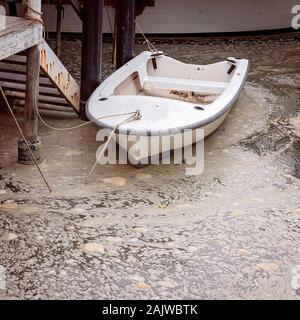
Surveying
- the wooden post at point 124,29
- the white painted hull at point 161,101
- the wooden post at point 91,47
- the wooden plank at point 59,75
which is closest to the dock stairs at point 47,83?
the wooden plank at point 59,75

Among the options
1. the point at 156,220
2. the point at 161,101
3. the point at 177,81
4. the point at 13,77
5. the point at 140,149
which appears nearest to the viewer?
the point at 156,220

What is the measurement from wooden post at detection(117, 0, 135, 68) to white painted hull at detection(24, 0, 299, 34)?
14.6ft

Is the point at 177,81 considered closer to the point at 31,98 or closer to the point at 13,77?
the point at 13,77

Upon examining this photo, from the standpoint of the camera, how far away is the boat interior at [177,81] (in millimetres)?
7367

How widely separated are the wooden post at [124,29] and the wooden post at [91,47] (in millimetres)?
1155

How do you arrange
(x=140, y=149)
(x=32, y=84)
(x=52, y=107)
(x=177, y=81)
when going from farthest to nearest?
(x=52, y=107)
(x=177, y=81)
(x=32, y=84)
(x=140, y=149)

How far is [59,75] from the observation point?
6766 millimetres

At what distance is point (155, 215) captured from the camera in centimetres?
506

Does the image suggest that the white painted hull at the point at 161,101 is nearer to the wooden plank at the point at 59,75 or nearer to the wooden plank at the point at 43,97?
the wooden plank at the point at 59,75

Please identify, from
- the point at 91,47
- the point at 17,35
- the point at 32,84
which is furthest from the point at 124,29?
the point at 17,35

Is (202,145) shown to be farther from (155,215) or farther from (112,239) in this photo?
(112,239)

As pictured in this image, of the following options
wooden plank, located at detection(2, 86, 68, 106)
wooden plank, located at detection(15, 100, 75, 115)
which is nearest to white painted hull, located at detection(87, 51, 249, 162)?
wooden plank, located at detection(2, 86, 68, 106)

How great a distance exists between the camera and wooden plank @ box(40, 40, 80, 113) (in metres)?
6.29

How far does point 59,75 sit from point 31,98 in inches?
35.0
